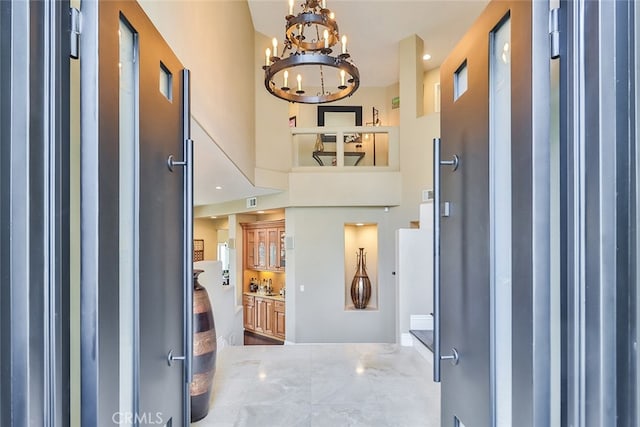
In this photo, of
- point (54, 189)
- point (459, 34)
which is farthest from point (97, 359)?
point (459, 34)

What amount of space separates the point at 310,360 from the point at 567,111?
3.39 m

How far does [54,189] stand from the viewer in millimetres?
715

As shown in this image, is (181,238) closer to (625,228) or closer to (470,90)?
(470,90)

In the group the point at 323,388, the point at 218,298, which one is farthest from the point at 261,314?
the point at 323,388

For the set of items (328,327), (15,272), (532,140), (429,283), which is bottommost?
(328,327)

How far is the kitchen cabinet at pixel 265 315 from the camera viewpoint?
25.7 ft

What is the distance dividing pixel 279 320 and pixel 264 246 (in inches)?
67.4

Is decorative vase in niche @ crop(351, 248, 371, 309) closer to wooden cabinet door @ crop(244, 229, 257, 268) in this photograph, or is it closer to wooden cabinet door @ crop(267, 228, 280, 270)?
wooden cabinet door @ crop(267, 228, 280, 270)

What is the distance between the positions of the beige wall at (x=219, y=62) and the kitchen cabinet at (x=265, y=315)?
3402 mm

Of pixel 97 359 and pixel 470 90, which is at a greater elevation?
pixel 470 90

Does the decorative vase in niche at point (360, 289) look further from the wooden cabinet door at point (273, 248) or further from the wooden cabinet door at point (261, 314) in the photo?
the wooden cabinet door at point (261, 314)

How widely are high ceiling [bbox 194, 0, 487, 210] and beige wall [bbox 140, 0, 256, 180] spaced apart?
0.31 m

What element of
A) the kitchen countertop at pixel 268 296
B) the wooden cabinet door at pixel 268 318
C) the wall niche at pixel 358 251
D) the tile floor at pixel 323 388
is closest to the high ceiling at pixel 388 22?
the wall niche at pixel 358 251
